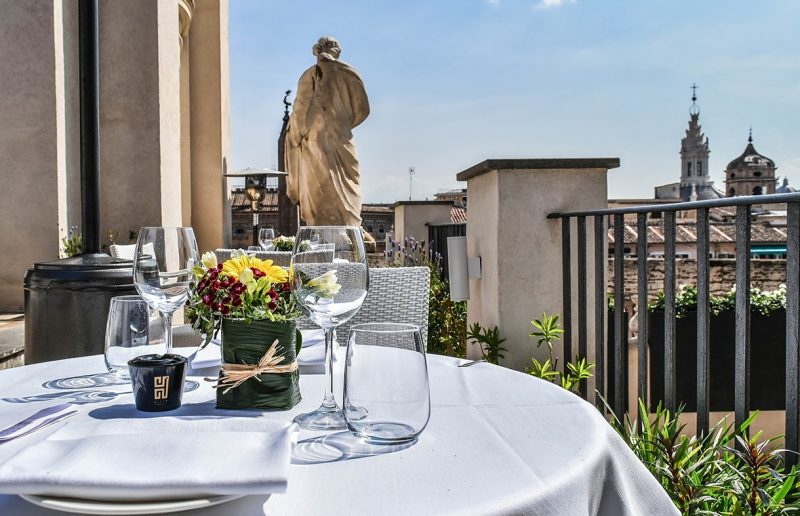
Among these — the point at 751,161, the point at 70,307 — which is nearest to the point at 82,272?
the point at 70,307

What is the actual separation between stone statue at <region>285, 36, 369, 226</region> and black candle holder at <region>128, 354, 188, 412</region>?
719 centimetres

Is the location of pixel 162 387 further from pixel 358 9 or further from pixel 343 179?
pixel 358 9

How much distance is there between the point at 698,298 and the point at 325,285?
1.46 meters

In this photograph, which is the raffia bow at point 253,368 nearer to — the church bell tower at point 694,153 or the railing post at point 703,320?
the railing post at point 703,320

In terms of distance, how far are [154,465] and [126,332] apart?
0.53 meters

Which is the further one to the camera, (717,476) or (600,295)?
(600,295)

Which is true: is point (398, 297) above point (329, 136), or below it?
below

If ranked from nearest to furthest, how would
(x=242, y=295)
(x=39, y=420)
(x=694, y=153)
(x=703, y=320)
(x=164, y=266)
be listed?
(x=39, y=420), (x=242, y=295), (x=164, y=266), (x=703, y=320), (x=694, y=153)

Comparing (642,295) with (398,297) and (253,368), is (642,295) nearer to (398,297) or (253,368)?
(398,297)

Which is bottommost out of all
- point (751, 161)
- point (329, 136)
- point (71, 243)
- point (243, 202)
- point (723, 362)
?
point (723, 362)

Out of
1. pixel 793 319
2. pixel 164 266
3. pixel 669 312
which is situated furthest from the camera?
pixel 669 312

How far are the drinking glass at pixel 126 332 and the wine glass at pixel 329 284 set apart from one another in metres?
0.37

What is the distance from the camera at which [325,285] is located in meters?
0.93

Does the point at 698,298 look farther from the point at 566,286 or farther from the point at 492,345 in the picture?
the point at 492,345
